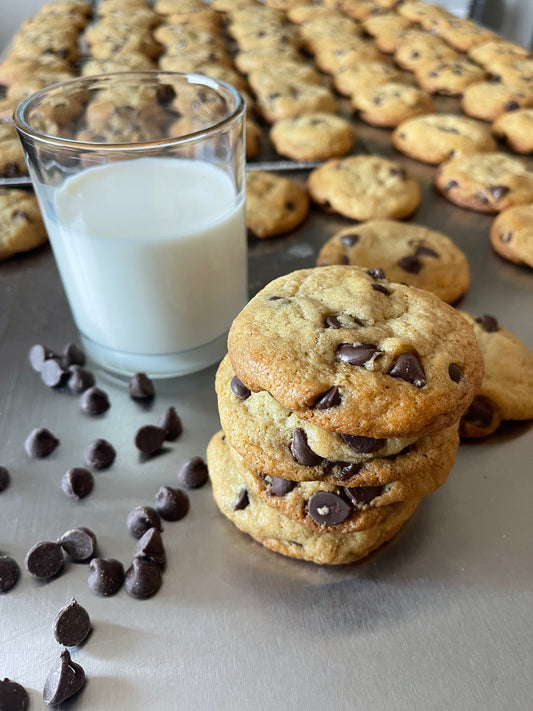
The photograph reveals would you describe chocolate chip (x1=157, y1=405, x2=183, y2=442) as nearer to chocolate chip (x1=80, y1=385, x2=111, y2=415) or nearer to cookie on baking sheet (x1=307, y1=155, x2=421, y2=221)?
chocolate chip (x1=80, y1=385, x2=111, y2=415)

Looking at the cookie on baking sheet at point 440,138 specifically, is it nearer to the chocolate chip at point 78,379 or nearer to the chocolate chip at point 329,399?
the chocolate chip at point 78,379

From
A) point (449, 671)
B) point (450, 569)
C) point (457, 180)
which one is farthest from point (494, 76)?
point (449, 671)

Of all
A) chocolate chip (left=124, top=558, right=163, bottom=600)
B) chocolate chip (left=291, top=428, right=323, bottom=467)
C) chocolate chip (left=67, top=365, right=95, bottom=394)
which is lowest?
chocolate chip (left=67, top=365, right=95, bottom=394)

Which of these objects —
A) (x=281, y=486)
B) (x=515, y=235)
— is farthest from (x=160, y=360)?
(x=515, y=235)

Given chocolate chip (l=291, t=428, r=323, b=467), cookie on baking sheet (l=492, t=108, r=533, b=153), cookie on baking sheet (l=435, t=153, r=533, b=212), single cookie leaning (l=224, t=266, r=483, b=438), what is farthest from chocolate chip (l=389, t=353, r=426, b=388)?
cookie on baking sheet (l=492, t=108, r=533, b=153)

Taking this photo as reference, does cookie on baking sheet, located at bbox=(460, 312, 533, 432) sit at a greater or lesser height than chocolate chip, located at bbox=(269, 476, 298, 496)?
lesser

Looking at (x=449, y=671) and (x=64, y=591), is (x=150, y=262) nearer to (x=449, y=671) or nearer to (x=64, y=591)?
(x=64, y=591)
